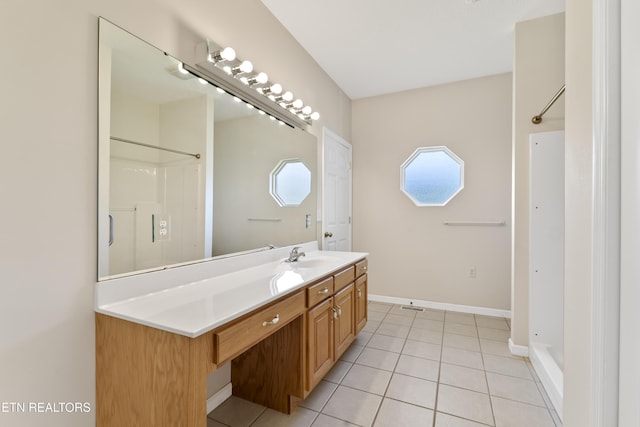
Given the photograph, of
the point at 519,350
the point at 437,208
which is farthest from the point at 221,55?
the point at 519,350

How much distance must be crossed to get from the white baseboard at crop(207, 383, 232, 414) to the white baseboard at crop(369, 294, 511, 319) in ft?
7.41

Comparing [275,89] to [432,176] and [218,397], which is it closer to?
[218,397]

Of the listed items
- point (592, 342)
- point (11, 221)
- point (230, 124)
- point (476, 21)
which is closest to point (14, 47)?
point (11, 221)

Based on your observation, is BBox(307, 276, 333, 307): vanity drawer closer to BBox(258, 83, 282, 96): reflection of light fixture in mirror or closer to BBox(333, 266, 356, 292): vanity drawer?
BBox(333, 266, 356, 292): vanity drawer

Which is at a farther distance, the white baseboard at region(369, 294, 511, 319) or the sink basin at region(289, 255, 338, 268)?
the white baseboard at region(369, 294, 511, 319)

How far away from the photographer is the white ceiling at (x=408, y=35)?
2104 millimetres

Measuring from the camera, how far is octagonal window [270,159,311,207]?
234 cm

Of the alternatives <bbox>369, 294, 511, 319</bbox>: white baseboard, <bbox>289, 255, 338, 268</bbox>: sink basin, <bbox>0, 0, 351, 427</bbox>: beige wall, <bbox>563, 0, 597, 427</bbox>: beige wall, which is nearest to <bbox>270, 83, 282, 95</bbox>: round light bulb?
<bbox>0, 0, 351, 427</bbox>: beige wall

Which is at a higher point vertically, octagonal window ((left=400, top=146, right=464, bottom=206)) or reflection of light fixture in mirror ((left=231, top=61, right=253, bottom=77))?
reflection of light fixture in mirror ((left=231, top=61, right=253, bottom=77))

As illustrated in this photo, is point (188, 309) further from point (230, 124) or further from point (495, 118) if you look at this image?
point (495, 118)

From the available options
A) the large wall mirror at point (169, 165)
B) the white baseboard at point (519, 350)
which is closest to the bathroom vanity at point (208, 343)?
the large wall mirror at point (169, 165)

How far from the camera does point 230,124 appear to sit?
182 cm

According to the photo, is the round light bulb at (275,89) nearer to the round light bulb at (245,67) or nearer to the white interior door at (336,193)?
the round light bulb at (245,67)

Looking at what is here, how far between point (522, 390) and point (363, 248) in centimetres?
214
